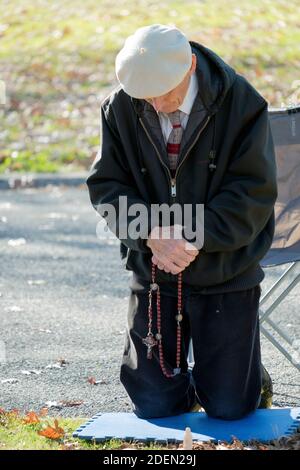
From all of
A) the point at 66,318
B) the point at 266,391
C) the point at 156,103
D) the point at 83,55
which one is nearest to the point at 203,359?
the point at 266,391

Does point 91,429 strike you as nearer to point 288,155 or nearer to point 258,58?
point 288,155

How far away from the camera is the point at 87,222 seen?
9.79 m

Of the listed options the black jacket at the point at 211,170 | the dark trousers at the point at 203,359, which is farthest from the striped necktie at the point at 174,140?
the dark trousers at the point at 203,359

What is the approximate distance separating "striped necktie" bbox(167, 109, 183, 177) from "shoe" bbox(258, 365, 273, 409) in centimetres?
94

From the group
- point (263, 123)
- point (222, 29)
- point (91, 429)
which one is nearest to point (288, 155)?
point (263, 123)

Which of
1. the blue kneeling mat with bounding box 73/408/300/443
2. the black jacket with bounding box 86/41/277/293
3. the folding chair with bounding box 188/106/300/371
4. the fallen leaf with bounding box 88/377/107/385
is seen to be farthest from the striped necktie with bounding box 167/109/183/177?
the fallen leaf with bounding box 88/377/107/385

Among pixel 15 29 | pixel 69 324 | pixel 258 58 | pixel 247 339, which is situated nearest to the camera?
pixel 247 339

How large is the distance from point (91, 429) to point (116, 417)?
8.4 inches

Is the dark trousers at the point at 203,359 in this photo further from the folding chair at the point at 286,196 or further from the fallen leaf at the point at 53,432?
the folding chair at the point at 286,196

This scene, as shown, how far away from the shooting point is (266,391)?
4.64 m

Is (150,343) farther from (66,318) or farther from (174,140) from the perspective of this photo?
(66,318)

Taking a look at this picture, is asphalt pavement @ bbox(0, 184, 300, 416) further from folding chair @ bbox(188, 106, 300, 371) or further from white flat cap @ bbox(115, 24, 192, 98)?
white flat cap @ bbox(115, 24, 192, 98)

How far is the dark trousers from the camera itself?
443 cm
